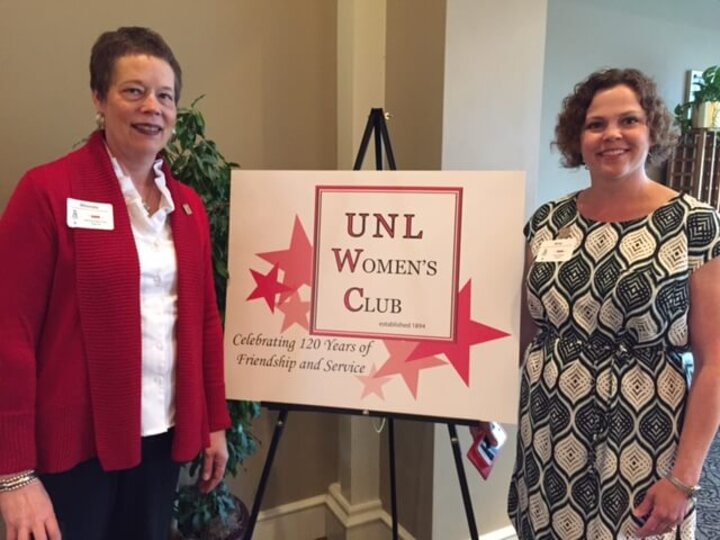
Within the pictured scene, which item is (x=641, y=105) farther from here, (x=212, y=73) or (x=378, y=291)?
(x=212, y=73)

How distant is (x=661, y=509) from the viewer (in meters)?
1.16

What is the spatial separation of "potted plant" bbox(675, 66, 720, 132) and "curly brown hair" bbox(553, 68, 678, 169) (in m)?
2.28

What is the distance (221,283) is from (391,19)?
1.08 metres

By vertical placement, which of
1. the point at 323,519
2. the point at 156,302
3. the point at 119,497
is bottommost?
the point at 323,519

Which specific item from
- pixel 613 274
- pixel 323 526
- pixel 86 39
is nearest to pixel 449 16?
pixel 613 274

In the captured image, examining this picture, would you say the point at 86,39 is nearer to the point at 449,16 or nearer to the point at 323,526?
the point at 449,16

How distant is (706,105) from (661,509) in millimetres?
2816

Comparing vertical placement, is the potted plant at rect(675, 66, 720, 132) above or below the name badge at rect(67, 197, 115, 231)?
above

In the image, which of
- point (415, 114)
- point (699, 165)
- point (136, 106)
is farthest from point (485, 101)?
point (699, 165)

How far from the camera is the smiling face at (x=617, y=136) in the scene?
1.24m

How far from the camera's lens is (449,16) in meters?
1.72

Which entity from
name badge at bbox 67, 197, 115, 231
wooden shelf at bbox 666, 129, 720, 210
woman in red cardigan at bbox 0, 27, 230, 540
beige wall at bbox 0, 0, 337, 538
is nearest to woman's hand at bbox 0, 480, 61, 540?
woman in red cardigan at bbox 0, 27, 230, 540

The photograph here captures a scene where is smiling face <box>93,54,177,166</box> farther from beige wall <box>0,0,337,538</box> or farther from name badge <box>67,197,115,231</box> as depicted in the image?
beige wall <box>0,0,337,538</box>

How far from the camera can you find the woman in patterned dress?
115 cm
